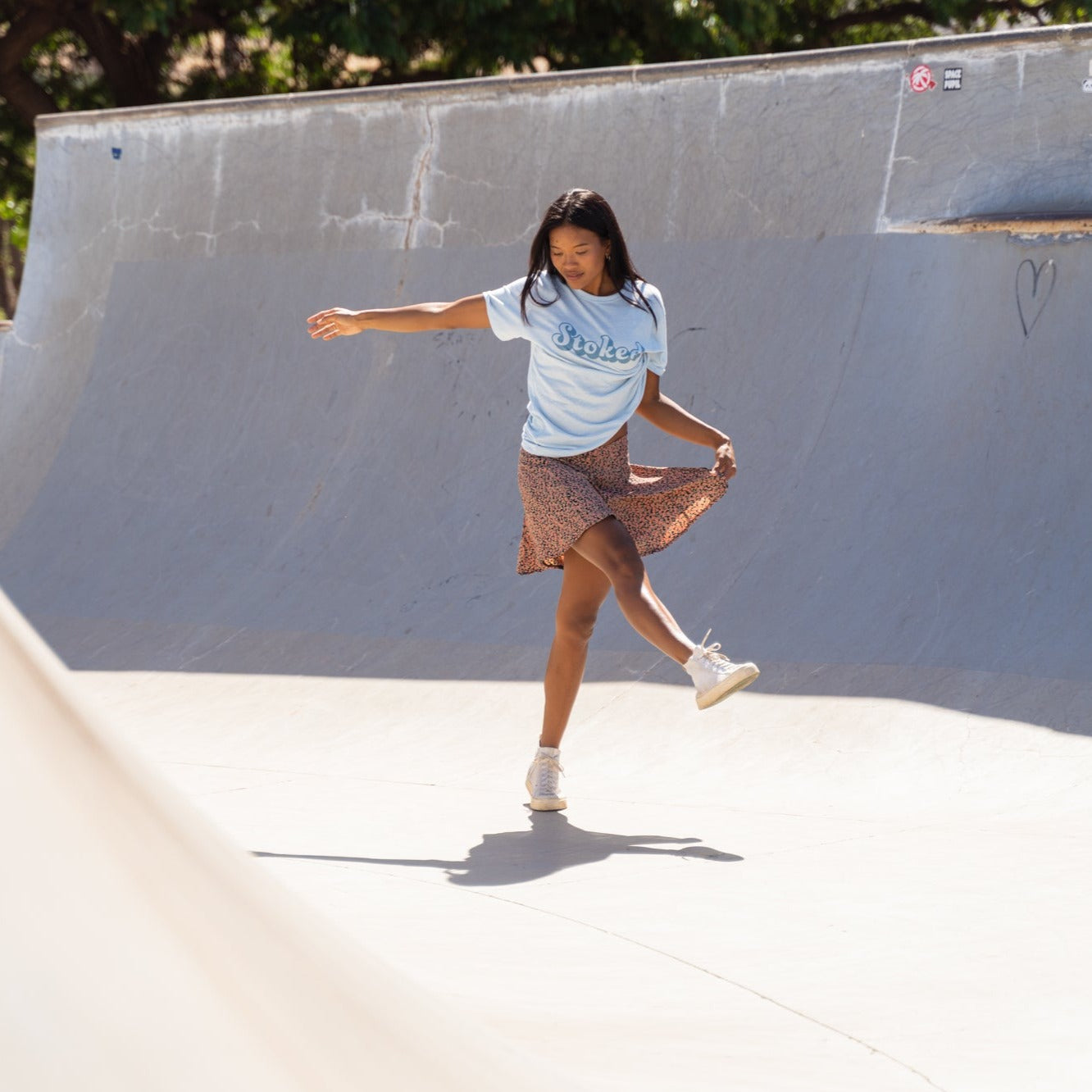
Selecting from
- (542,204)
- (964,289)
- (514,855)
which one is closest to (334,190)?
→ (542,204)

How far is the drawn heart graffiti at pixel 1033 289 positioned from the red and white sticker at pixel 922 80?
3.13 ft

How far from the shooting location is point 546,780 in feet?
13.6

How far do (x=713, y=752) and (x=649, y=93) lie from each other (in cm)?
377

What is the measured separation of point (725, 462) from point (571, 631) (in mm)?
623

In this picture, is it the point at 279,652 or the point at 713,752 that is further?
the point at 279,652

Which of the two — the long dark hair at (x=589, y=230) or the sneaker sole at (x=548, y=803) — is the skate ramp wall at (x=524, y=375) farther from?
the long dark hair at (x=589, y=230)

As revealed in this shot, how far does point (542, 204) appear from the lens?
7.53m

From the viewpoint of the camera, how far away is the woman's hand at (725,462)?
4.02 metres

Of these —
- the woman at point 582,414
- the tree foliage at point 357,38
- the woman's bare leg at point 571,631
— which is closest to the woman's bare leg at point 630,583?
the woman at point 582,414

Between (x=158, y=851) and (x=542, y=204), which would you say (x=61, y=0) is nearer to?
(x=542, y=204)

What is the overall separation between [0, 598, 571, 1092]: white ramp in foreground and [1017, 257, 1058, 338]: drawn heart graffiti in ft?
17.2

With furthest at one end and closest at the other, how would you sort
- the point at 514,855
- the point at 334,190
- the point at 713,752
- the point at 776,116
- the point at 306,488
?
the point at 334,190, the point at 306,488, the point at 776,116, the point at 713,752, the point at 514,855

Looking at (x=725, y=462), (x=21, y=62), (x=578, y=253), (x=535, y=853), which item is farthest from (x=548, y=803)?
(x=21, y=62)

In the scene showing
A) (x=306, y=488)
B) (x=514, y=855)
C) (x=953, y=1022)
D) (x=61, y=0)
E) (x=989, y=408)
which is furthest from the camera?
(x=61, y=0)
